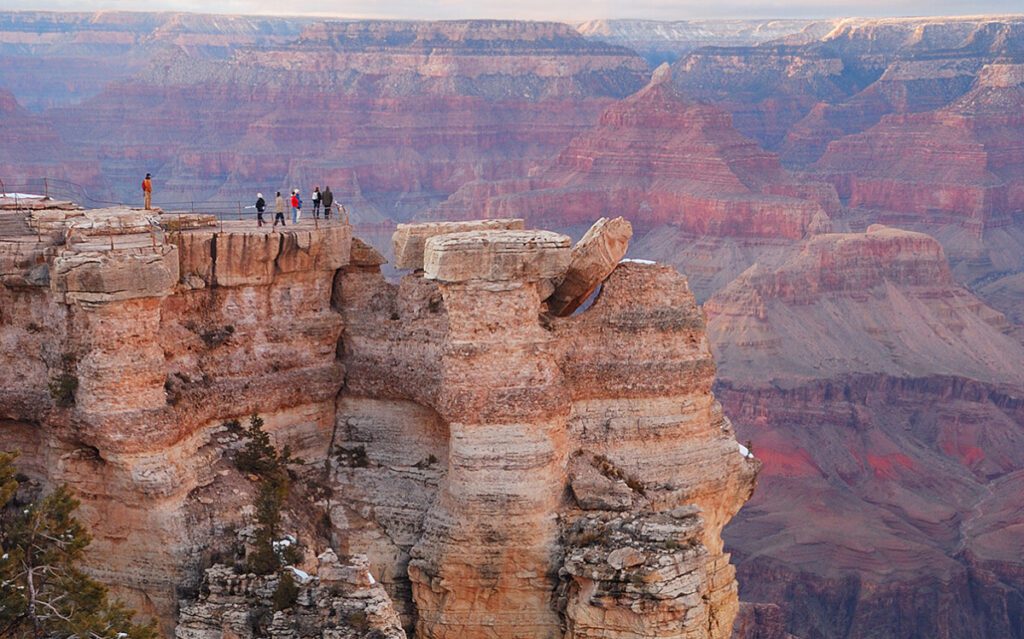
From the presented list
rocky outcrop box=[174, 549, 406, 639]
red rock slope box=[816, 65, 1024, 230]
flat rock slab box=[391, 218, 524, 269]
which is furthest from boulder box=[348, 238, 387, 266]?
red rock slope box=[816, 65, 1024, 230]

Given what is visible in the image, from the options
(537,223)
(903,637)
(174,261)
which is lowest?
(903,637)

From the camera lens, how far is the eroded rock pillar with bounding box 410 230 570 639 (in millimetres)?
28219

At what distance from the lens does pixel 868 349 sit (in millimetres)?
120125

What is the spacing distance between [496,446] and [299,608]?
474 cm

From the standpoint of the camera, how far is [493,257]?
28312 mm

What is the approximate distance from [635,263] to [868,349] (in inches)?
3631

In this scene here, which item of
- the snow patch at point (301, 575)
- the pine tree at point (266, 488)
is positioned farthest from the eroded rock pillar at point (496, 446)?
the snow patch at point (301, 575)

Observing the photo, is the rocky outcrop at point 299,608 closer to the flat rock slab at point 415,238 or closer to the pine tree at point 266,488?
the pine tree at point 266,488

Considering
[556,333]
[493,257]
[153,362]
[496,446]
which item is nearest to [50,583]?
[153,362]

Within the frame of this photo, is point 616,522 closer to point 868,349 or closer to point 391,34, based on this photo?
point 868,349

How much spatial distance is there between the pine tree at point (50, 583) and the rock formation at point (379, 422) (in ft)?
5.60

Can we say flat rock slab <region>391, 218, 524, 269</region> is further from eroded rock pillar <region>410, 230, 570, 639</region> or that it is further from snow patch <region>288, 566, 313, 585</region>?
snow patch <region>288, 566, 313, 585</region>

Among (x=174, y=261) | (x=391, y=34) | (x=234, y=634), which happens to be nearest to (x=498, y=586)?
(x=234, y=634)

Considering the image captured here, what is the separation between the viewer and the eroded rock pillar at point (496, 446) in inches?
1111
